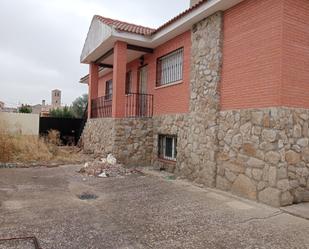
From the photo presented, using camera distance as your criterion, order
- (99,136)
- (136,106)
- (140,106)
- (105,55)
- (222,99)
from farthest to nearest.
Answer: (105,55) → (99,136) → (136,106) → (140,106) → (222,99)

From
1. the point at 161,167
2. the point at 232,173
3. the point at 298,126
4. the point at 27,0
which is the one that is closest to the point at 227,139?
the point at 232,173

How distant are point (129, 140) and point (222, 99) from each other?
14.5 feet

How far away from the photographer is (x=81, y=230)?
491cm

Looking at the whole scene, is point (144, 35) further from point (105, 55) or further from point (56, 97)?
point (56, 97)

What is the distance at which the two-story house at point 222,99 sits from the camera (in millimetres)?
6785

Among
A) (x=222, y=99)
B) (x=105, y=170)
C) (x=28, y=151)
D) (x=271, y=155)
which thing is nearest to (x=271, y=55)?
(x=222, y=99)

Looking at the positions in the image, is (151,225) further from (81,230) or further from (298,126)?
(298,126)

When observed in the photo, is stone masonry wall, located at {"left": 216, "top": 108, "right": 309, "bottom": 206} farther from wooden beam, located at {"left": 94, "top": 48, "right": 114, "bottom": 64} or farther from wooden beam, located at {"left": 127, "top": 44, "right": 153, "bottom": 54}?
wooden beam, located at {"left": 94, "top": 48, "right": 114, "bottom": 64}

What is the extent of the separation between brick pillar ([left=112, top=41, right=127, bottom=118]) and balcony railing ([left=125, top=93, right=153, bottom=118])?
70 cm

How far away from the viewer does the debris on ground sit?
9.85 m

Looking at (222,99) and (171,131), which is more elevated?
(222,99)

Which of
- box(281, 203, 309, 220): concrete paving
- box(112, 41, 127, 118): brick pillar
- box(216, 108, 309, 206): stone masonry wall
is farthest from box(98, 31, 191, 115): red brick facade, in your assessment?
box(281, 203, 309, 220): concrete paving

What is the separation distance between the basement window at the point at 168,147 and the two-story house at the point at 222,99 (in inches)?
1.4

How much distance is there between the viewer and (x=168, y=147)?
37.8ft
